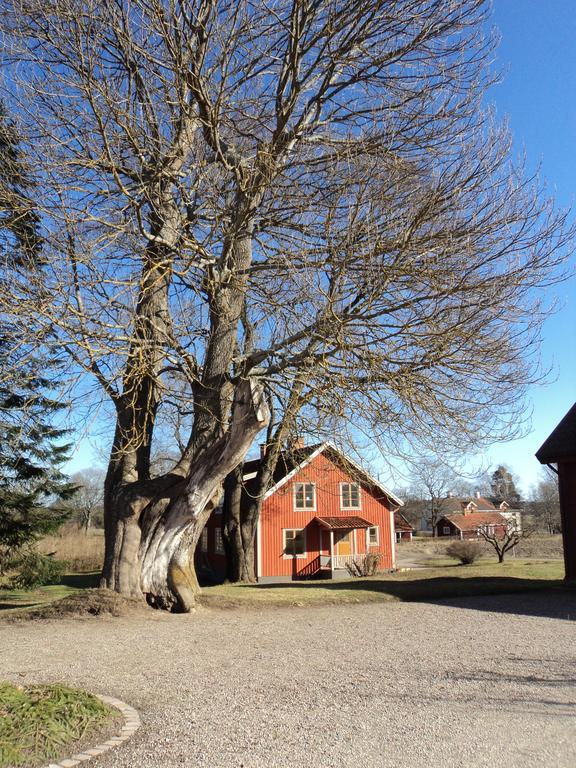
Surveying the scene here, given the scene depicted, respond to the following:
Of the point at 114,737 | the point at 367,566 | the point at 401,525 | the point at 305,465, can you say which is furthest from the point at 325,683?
the point at 401,525

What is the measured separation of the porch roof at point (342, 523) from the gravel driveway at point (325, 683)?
19031 millimetres

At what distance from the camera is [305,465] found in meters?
18.5

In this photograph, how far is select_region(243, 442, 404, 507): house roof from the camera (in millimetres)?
14863

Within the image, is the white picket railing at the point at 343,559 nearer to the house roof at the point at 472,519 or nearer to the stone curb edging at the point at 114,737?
the stone curb edging at the point at 114,737

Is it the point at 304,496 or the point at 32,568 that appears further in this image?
the point at 304,496

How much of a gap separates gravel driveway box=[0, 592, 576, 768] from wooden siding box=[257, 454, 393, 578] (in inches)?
720

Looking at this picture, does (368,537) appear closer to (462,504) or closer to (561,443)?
(561,443)

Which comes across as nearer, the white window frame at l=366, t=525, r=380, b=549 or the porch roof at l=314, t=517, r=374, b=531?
the porch roof at l=314, t=517, r=374, b=531

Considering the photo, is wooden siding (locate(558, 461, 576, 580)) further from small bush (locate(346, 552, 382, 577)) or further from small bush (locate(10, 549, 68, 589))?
small bush (locate(10, 549, 68, 589))

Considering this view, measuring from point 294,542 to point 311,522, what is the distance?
1.37 m

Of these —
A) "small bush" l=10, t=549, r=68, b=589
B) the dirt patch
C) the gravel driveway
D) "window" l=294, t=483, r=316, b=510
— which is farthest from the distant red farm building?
the gravel driveway

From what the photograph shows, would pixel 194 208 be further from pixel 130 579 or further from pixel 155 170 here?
pixel 130 579

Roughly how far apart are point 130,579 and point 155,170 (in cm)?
749

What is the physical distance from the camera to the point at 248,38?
1154 centimetres
